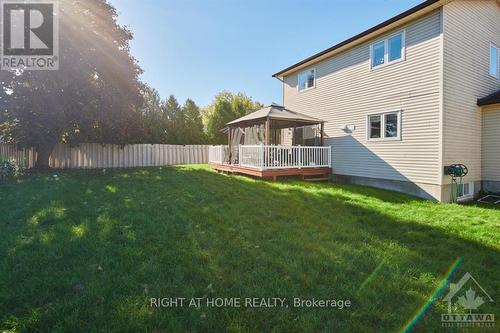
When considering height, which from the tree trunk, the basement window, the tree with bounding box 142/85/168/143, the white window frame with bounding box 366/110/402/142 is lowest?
the basement window

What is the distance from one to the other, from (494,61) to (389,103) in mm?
5179

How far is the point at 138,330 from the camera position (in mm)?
2295

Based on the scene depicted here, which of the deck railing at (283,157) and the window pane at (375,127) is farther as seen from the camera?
the deck railing at (283,157)

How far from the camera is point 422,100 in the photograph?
28.9 feet

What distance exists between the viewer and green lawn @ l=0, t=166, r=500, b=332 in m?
2.47

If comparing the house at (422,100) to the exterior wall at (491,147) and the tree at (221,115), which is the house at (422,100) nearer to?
the exterior wall at (491,147)

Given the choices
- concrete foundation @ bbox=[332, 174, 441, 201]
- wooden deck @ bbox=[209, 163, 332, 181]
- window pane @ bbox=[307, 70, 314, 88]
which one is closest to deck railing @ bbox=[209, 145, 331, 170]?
wooden deck @ bbox=[209, 163, 332, 181]

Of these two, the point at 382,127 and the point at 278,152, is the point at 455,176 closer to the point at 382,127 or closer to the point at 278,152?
the point at 382,127

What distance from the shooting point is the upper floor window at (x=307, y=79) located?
44.3 feet

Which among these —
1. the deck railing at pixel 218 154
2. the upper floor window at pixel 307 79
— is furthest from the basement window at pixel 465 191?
the deck railing at pixel 218 154

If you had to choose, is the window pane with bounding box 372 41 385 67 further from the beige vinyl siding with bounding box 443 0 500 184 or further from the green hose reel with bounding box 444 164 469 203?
the green hose reel with bounding box 444 164 469 203

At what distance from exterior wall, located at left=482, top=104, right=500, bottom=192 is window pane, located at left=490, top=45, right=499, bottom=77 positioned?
6.32 feet

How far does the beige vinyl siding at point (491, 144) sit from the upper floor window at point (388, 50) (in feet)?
13.4

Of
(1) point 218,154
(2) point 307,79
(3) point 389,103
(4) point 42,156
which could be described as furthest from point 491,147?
(4) point 42,156
